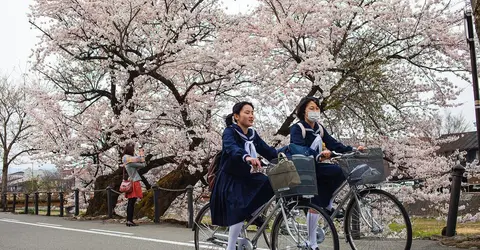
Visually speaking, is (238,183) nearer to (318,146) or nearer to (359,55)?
(318,146)

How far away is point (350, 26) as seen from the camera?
12.0 metres

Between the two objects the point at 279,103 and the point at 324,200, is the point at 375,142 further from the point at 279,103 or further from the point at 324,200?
the point at 324,200

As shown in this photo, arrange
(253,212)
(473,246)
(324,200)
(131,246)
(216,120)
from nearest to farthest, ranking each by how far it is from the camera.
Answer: (253,212), (324,200), (473,246), (131,246), (216,120)

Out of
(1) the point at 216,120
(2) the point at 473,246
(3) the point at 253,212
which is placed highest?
(1) the point at 216,120

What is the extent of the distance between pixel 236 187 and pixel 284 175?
642 millimetres

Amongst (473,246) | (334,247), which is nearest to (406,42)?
(473,246)

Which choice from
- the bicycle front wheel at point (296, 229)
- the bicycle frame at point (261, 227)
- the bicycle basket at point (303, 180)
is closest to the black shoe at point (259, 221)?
the bicycle frame at point (261, 227)

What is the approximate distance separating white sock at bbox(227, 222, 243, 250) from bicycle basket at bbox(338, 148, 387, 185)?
1069 mm

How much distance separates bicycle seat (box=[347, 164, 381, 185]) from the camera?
163 inches

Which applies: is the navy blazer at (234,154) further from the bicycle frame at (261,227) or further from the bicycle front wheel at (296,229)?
the bicycle front wheel at (296,229)

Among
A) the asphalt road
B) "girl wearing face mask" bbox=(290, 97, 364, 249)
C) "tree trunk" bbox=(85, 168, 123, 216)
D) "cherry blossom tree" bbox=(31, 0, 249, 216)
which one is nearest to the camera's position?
"girl wearing face mask" bbox=(290, 97, 364, 249)

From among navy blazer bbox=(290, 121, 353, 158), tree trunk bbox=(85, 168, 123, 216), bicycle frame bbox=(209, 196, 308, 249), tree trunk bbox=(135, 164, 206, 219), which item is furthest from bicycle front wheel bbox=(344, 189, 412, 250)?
tree trunk bbox=(85, 168, 123, 216)

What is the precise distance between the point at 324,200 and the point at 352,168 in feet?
1.50

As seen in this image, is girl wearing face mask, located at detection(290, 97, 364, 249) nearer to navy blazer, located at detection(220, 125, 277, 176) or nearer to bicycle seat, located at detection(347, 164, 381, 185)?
bicycle seat, located at detection(347, 164, 381, 185)
